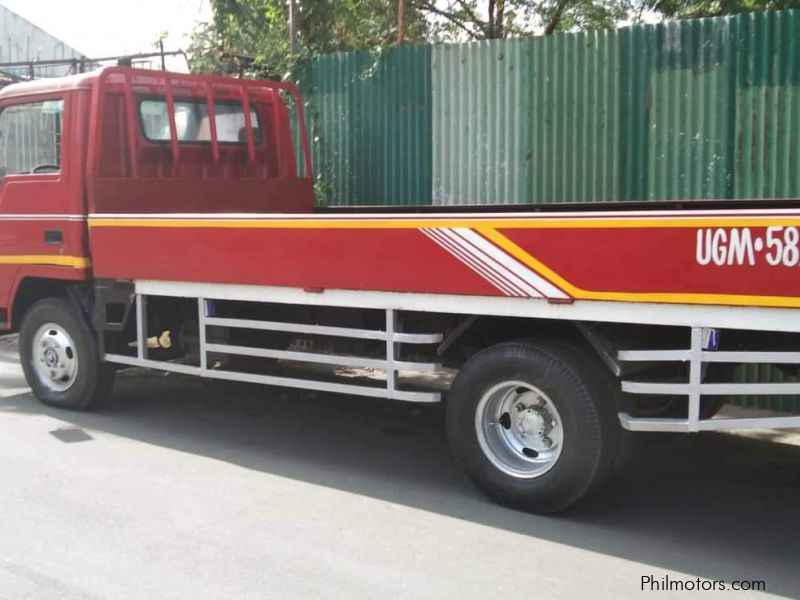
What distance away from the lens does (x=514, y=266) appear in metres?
4.72

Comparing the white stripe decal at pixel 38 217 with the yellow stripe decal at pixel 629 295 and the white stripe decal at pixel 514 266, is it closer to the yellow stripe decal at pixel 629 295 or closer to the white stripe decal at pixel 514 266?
the white stripe decal at pixel 514 266

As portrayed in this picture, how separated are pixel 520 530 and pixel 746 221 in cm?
188

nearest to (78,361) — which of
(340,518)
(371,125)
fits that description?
(340,518)

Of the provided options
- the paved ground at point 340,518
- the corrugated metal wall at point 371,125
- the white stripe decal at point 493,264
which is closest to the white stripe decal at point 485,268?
the white stripe decal at point 493,264

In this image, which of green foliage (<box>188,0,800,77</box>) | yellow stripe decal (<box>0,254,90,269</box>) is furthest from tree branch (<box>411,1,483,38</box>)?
yellow stripe decal (<box>0,254,90,269</box>)

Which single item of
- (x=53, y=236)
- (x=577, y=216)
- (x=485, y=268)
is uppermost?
(x=577, y=216)

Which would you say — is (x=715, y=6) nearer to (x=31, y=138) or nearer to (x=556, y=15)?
(x=556, y=15)

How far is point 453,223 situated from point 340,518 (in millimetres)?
1645

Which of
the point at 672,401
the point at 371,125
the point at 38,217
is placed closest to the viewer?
the point at 672,401

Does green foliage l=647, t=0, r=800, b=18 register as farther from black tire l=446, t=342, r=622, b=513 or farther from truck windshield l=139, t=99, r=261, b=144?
black tire l=446, t=342, r=622, b=513

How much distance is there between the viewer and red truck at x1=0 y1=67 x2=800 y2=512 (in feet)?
14.2

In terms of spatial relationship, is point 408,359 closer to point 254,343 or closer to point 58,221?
point 254,343

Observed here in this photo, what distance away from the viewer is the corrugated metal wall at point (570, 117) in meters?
7.46

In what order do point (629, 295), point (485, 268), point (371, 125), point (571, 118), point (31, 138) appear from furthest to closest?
point (371, 125), point (571, 118), point (31, 138), point (485, 268), point (629, 295)
